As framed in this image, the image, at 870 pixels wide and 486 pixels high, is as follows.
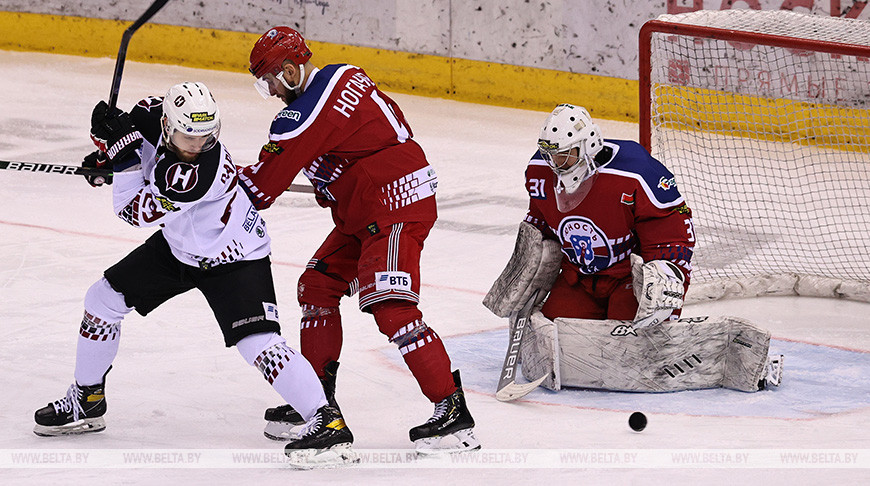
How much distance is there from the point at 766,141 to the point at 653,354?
3.08m

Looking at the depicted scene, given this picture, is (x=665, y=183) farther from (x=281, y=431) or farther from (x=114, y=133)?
(x=114, y=133)

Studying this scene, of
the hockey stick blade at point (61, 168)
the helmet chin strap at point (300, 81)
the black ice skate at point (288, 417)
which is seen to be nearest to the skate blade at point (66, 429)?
the black ice skate at point (288, 417)

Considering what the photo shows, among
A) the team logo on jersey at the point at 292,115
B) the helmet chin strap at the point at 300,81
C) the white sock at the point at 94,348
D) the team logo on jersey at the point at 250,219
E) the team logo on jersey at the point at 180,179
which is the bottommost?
the white sock at the point at 94,348

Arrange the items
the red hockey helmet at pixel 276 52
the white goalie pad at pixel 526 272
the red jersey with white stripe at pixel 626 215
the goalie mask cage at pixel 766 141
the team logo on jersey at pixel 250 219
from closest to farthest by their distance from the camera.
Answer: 1. the team logo on jersey at pixel 250 219
2. the red hockey helmet at pixel 276 52
3. the red jersey with white stripe at pixel 626 215
4. the white goalie pad at pixel 526 272
5. the goalie mask cage at pixel 766 141

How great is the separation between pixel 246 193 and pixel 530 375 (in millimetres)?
1235

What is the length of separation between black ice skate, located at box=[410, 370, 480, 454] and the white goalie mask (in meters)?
0.90

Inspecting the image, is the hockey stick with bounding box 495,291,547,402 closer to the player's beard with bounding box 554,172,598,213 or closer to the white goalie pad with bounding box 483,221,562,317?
the white goalie pad with bounding box 483,221,562,317

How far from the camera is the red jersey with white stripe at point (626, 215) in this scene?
4055 millimetres

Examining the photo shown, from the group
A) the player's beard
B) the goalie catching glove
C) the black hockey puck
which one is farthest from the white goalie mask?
the black hockey puck

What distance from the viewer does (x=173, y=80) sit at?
9.29 meters

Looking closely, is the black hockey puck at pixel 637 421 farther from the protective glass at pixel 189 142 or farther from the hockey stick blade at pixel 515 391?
the protective glass at pixel 189 142

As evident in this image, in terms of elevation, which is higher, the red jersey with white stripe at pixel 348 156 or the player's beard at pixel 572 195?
the red jersey with white stripe at pixel 348 156

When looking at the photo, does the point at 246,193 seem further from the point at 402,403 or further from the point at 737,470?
the point at 737,470

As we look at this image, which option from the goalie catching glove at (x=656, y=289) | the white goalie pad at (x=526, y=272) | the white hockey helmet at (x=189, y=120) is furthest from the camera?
the white goalie pad at (x=526, y=272)
